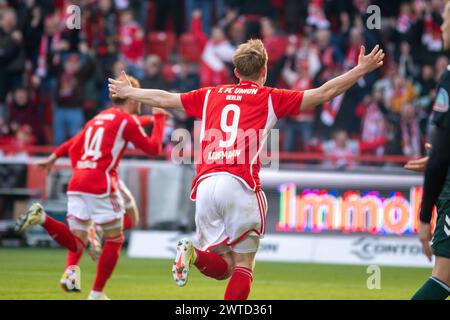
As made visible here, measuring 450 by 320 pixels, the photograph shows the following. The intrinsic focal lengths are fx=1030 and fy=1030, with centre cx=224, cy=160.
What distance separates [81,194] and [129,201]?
102 cm

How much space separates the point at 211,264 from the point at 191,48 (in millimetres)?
13357

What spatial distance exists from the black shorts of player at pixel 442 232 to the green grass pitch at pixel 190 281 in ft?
14.1

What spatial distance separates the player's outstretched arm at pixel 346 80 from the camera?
7879 millimetres

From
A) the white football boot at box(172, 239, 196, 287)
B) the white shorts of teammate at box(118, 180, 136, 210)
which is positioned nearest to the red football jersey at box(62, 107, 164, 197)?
→ the white shorts of teammate at box(118, 180, 136, 210)

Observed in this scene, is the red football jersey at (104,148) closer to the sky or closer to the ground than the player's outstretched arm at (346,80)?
closer to the ground

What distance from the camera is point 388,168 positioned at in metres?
16.8

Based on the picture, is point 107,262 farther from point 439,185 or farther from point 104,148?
point 439,185

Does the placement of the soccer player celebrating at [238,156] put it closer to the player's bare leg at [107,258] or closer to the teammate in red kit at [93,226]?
the player's bare leg at [107,258]

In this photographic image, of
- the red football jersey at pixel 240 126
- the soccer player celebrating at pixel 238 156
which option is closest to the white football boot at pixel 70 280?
the soccer player celebrating at pixel 238 156

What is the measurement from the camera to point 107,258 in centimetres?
1070

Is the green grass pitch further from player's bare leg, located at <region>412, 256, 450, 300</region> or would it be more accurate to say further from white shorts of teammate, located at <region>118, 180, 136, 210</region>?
player's bare leg, located at <region>412, 256, 450, 300</region>

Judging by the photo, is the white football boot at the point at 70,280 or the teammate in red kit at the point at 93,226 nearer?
the white football boot at the point at 70,280

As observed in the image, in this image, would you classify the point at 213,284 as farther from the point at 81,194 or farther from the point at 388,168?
the point at 388,168

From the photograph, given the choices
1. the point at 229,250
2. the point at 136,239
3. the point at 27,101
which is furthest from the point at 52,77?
the point at 229,250
